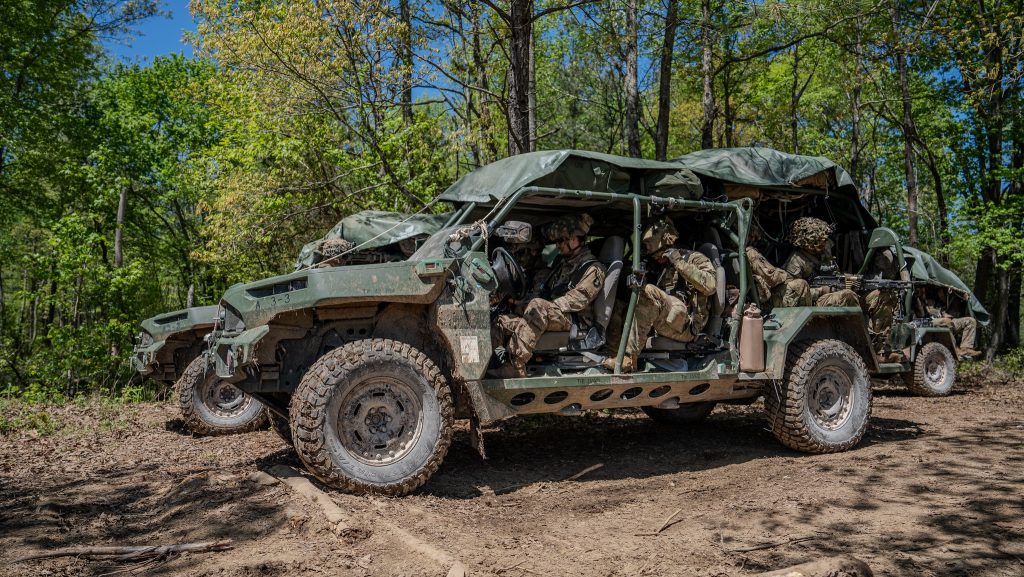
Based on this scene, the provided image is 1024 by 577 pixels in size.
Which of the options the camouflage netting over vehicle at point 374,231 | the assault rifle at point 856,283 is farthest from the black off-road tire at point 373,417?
the assault rifle at point 856,283

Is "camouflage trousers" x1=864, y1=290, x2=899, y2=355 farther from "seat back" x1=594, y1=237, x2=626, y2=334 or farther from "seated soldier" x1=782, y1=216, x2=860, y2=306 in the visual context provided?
"seat back" x1=594, y1=237, x2=626, y2=334

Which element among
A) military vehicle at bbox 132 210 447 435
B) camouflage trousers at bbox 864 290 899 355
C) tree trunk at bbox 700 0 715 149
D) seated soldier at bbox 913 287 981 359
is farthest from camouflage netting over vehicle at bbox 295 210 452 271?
seated soldier at bbox 913 287 981 359

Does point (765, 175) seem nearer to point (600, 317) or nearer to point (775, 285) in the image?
point (775, 285)

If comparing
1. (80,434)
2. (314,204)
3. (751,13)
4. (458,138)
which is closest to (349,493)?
(80,434)

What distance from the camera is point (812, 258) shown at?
7.75 meters

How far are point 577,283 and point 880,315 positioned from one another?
13.7 feet

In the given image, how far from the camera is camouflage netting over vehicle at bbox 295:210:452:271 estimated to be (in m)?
7.86

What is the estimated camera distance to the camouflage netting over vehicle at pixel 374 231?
7.86 metres

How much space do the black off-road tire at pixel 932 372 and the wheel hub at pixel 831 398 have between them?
5.79 metres

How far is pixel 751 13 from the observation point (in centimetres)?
1494

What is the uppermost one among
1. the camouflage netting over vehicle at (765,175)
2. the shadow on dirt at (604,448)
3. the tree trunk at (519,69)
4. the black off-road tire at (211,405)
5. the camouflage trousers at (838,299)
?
the tree trunk at (519,69)

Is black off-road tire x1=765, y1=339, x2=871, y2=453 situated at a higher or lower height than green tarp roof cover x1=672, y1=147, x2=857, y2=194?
lower

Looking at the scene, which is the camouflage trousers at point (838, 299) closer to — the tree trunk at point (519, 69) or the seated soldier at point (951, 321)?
the tree trunk at point (519, 69)

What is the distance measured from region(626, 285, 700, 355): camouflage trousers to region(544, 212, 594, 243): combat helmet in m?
0.72
